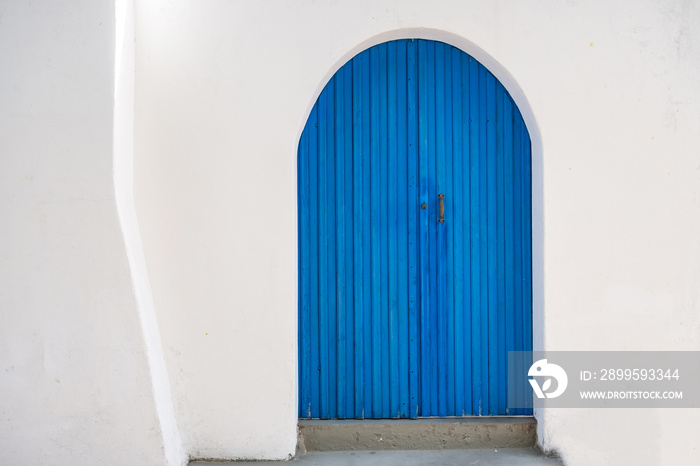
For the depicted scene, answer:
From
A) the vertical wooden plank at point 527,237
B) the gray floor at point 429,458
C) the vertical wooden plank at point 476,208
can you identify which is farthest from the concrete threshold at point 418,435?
the vertical wooden plank at point 527,237

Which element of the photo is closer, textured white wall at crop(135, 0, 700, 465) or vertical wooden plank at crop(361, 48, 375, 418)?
textured white wall at crop(135, 0, 700, 465)

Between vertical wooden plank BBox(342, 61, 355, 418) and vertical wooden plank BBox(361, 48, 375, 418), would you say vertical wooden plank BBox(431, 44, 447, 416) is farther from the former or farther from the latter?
vertical wooden plank BBox(342, 61, 355, 418)

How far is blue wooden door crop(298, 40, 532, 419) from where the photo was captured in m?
3.24

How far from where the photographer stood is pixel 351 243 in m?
3.25

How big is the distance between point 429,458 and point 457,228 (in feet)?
4.39

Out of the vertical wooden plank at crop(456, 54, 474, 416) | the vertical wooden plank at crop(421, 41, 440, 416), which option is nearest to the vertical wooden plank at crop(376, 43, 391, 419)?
the vertical wooden plank at crop(421, 41, 440, 416)

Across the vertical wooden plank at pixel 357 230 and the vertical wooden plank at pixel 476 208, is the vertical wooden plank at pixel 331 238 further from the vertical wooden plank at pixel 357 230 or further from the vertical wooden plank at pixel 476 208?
the vertical wooden plank at pixel 476 208

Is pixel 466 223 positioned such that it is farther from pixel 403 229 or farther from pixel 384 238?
pixel 384 238

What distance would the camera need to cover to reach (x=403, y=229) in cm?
325

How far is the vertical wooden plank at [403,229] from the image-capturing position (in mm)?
3242

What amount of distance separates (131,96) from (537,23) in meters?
2.32
